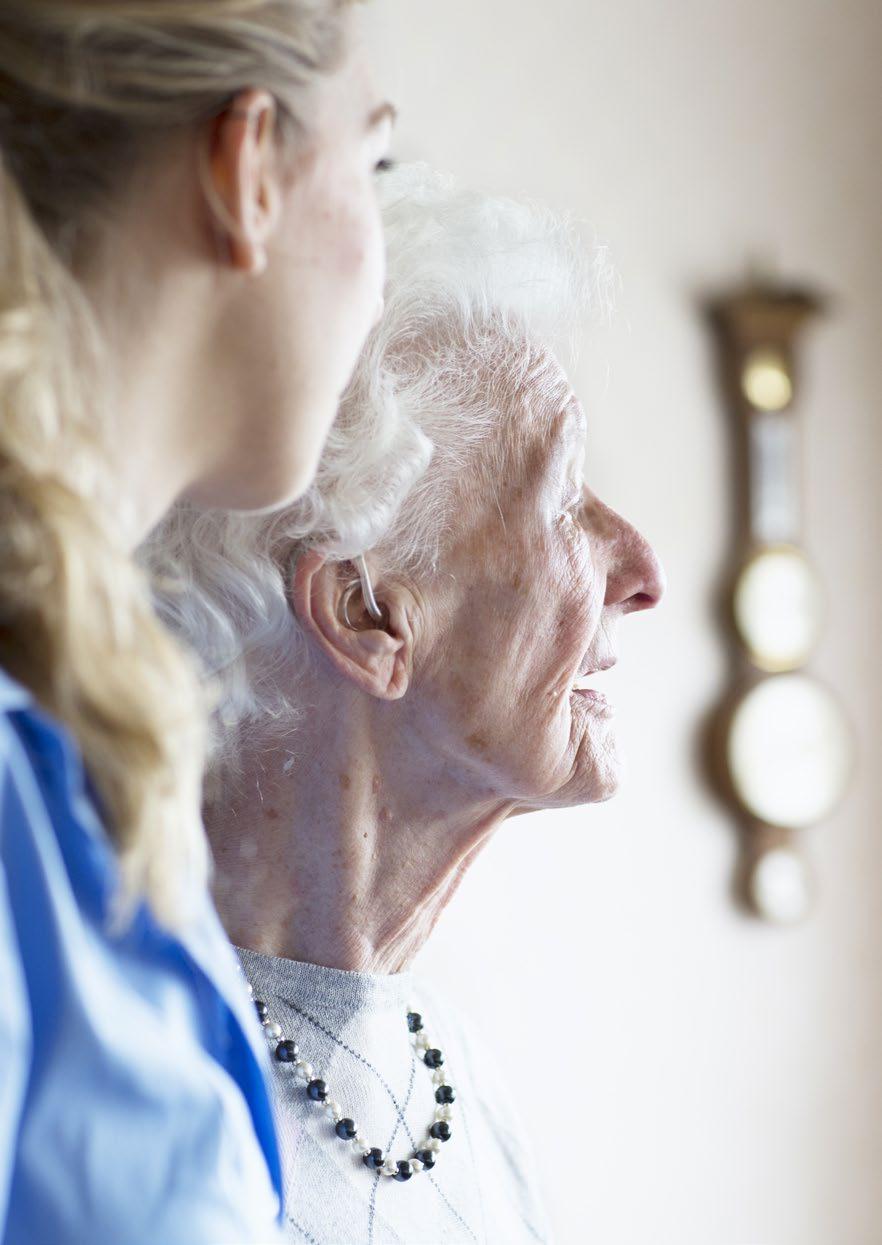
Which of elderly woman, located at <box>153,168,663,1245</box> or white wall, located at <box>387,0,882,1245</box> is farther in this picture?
white wall, located at <box>387,0,882,1245</box>

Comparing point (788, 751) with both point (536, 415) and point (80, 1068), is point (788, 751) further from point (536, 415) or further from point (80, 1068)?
point (80, 1068)

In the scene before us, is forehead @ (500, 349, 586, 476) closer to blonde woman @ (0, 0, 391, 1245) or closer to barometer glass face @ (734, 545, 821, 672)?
blonde woman @ (0, 0, 391, 1245)

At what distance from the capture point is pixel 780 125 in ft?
6.81

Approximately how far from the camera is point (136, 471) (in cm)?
67

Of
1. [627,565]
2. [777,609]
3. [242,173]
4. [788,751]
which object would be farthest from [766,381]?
[242,173]

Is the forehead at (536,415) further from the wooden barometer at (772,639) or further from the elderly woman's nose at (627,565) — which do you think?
the wooden barometer at (772,639)

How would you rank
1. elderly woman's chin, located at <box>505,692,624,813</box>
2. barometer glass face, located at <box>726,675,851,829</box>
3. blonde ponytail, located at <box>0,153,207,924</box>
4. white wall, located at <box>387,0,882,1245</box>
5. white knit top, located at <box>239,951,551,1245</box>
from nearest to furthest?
1. blonde ponytail, located at <box>0,153,207,924</box>
2. white knit top, located at <box>239,951,551,1245</box>
3. elderly woman's chin, located at <box>505,692,624,813</box>
4. white wall, located at <box>387,0,882,1245</box>
5. barometer glass face, located at <box>726,675,851,829</box>

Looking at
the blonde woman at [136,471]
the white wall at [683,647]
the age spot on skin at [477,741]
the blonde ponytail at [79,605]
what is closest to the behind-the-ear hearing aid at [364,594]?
the age spot on skin at [477,741]

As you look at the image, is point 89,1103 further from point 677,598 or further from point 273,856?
point 677,598

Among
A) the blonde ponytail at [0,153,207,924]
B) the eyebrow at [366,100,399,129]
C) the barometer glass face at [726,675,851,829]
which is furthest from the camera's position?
the barometer glass face at [726,675,851,829]

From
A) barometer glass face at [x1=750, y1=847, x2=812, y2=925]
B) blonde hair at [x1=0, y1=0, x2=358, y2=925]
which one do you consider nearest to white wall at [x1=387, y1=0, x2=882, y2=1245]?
barometer glass face at [x1=750, y1=847, x2=812, y2=925]

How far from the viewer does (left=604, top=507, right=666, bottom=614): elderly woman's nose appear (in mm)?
1227

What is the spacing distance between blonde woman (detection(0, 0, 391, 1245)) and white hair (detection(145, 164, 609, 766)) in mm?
358

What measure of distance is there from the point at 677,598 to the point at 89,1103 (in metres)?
1.42
